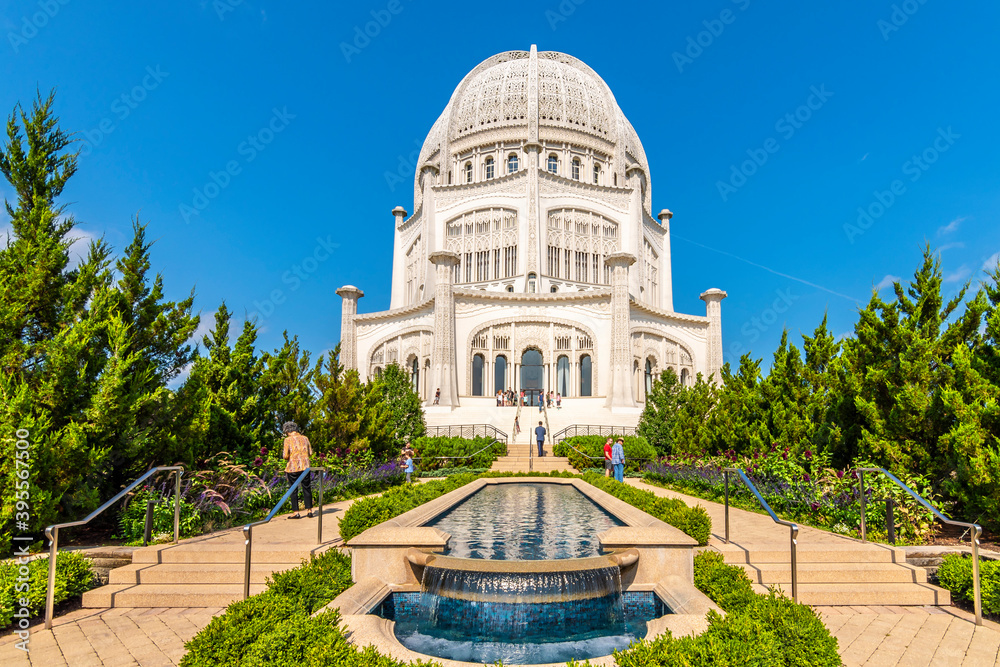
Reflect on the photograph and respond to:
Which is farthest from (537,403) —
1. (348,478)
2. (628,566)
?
(628,566)

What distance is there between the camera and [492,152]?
43.4m

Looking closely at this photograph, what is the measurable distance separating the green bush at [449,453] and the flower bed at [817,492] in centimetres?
753

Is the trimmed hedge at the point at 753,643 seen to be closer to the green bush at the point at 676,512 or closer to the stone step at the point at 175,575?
the green bush at the point at 676,512

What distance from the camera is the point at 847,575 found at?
6562 mm

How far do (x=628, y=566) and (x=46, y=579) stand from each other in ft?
19.7

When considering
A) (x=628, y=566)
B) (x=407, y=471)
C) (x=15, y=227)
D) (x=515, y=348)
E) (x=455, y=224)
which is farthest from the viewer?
(x=455, y=224)

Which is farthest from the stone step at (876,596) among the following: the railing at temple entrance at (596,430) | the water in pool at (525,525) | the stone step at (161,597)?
the railing at temple entrance at (596,430)

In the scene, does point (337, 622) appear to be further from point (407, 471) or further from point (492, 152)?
point (492, 152)

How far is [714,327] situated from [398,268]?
2416 centimetres

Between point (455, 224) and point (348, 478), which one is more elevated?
point (455, 224)

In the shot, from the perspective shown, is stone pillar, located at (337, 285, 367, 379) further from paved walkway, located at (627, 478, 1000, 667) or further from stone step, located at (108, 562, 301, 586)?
paved walkway, located at (627, 478, 1000, 667)

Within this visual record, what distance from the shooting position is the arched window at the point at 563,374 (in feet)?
110

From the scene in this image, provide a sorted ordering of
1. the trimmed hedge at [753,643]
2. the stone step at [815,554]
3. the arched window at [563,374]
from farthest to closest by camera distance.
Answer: the arched window at [563,374] < the stone step at [815,554] < the trimmed hedge at [753,643]

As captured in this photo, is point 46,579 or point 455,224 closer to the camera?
point 46,579
